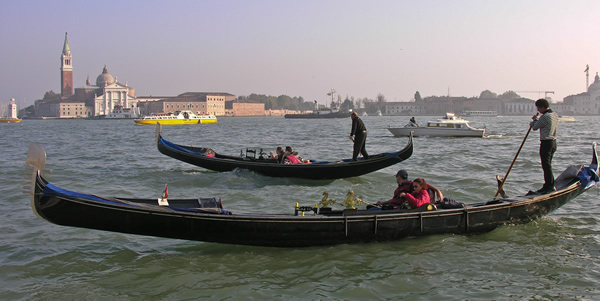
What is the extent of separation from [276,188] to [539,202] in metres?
4.48

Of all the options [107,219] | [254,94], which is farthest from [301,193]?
[254,94]

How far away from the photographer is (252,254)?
4926 millimetres

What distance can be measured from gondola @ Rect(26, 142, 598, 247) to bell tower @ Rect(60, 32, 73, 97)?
120 meters

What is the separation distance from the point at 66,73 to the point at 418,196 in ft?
401

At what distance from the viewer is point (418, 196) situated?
518 cm

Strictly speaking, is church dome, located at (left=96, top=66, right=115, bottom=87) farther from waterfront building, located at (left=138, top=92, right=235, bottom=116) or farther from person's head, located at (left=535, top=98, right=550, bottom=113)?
person's head, located at (left=535, top=98, right=550, bottom=113)

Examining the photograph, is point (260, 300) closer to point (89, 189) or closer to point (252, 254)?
→ point (252, 254)

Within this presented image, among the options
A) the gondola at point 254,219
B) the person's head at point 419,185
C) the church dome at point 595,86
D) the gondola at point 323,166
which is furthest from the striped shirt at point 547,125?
the church dome at point 595,86

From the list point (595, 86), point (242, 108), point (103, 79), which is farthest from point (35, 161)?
point (595, 86)

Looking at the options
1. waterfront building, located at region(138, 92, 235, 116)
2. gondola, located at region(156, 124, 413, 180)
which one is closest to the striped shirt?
gondola, located at region(156, 124, 413, 180)

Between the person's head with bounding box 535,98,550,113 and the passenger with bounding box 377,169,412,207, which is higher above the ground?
the person's head with bounding box 535,98,550,113

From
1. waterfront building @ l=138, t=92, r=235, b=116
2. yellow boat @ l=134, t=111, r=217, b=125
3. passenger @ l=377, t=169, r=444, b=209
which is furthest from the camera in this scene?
waterfront building @ l=138, t=92, r=235, b=116

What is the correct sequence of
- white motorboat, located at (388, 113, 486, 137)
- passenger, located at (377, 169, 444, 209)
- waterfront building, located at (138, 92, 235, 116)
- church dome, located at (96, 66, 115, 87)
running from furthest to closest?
church dome, located at (96, 66, 115, 87) → waterfront building, located at (138, 92, 235, 116) → white motorboat, located at (388, 113, 486, 137) → passenger, located at (377, 169, 444, 209)

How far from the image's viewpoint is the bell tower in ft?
371
